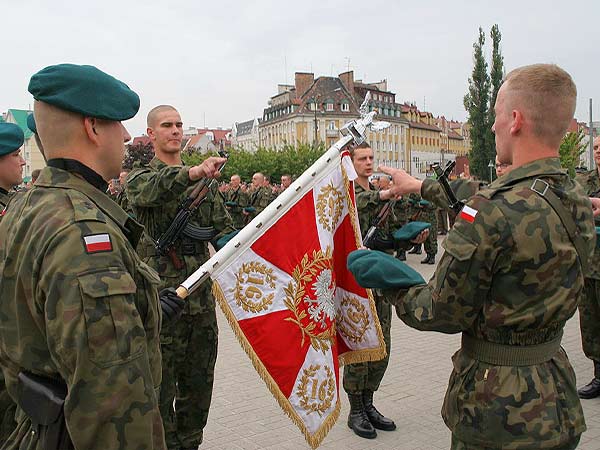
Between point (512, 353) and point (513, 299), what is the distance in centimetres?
26

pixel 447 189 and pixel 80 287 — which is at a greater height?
pixel 447 189

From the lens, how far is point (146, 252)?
423 cm

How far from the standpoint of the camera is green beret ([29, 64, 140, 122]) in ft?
6.17

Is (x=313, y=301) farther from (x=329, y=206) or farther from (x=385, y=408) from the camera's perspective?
(x=385, y=408)

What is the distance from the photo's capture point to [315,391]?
320 cm

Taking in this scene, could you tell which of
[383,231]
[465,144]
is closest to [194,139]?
[465,144]

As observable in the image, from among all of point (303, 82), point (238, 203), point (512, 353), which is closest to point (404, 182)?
point (512, 353)

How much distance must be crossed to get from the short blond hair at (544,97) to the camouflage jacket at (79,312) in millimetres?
1721

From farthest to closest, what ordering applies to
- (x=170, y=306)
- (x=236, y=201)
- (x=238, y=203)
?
(x=236, y=201) < (x=238, y=203) < (x=170, y=306)

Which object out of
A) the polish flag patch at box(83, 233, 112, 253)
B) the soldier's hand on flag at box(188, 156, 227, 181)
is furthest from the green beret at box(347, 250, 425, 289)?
the soldier's hand on flag at box(188, 156, 227, 181)

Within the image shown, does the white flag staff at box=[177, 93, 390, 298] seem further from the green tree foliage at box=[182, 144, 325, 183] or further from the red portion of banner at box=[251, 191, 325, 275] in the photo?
the green tree foliage at box=[182, 144, 325, 183]

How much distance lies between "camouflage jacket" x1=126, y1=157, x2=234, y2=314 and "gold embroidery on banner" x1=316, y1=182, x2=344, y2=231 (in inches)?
42.2

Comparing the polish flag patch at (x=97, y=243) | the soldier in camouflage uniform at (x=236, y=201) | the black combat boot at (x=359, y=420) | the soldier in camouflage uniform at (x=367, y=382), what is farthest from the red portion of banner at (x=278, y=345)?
the soldier in camouflage uniform at (x=236, y=201)

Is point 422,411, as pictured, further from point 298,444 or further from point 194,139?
point 194,139
